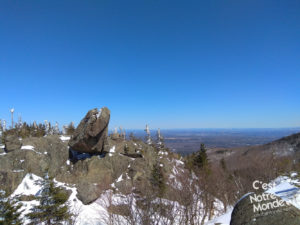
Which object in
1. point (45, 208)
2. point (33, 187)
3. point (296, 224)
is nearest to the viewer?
point (296, 224)

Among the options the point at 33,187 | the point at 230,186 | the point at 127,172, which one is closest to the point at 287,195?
the point at 230,186

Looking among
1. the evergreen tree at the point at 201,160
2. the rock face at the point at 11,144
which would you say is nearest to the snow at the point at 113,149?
the rock face at the point at 11,144

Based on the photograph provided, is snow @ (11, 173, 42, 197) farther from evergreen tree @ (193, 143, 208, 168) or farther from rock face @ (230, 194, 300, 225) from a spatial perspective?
evergreen tree @ (193, 143, 208, 168)

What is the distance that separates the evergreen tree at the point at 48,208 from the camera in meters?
13.4

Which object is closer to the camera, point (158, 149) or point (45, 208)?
point (45, 208)

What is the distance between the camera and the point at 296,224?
5.48 meters

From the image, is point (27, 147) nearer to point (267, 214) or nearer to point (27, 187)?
point (27, 187)

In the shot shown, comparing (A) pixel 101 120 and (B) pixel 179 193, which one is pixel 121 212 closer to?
(B) pixel 179 193

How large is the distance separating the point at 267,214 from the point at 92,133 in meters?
26.6

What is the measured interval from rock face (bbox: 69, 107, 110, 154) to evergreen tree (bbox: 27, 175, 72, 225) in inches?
546

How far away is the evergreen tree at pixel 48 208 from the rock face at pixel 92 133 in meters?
13.9

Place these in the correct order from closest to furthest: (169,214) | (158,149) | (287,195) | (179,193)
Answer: (287,195)
(169,214)
(179,193)
(158,149)

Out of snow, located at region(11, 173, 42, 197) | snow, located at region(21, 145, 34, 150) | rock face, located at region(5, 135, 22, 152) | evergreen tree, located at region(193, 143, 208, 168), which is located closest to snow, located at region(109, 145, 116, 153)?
snow, located at region(11, 173, 42, 197)

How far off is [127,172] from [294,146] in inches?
4319
